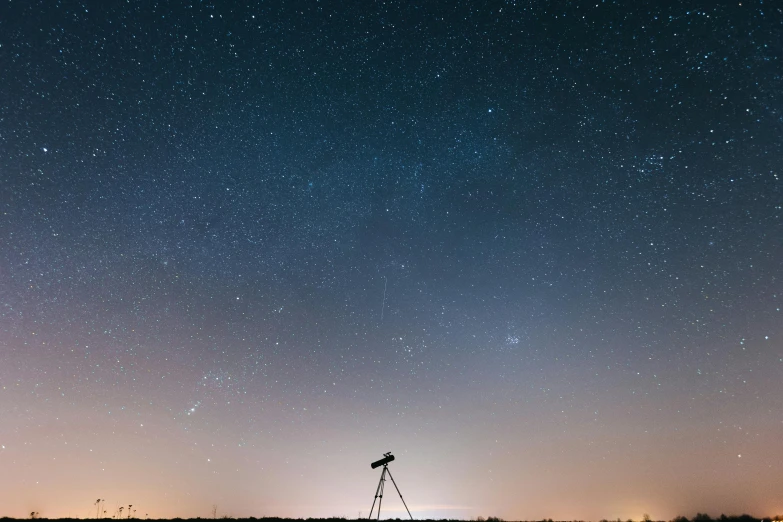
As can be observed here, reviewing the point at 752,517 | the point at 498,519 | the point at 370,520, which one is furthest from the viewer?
the point at 498,519

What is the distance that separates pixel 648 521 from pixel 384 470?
10.1 m

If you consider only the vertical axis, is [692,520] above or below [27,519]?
below

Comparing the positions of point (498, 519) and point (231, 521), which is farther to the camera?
point (498, 519)

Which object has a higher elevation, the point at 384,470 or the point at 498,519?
the point at 384,470

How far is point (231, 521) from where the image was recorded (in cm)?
1692

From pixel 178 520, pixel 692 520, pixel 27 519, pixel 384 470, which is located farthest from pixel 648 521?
pixel 27 519

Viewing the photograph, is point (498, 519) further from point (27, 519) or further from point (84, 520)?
point (27, 519)

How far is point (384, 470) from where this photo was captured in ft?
72.6

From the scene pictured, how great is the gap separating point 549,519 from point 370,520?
752cm

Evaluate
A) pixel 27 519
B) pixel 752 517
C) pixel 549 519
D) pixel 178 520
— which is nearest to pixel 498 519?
pixel 549 519

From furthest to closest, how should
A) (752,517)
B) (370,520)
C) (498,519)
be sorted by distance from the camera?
1. (498,519)
2. (752,517)
3. (370,520)

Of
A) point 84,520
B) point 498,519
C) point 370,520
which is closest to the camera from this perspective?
point 84,520

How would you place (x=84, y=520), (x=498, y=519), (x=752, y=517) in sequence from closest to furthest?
(x=84, y=520), (x=752, y=517), (x=498, y=519)

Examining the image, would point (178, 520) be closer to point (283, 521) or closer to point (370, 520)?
point (283, 521)
